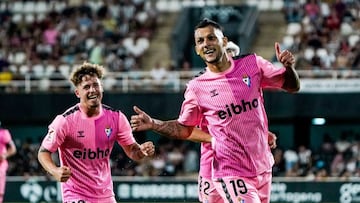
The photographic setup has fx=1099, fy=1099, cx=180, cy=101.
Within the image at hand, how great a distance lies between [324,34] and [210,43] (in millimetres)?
20179

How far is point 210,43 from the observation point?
9672mm

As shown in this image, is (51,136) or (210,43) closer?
(210,43)

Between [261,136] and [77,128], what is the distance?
78.5 inches

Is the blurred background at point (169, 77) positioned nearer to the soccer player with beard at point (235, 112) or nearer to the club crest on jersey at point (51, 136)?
the club crest on jersey at point (51, 136)

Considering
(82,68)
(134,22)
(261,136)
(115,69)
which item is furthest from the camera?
(134,22)

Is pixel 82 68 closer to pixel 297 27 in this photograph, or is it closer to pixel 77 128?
pixel 77 128

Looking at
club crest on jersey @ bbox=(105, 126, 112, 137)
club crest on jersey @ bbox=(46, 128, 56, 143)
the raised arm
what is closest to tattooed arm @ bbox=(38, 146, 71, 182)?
club crest on jersey @ bbox=(46, 128, 56, 143)

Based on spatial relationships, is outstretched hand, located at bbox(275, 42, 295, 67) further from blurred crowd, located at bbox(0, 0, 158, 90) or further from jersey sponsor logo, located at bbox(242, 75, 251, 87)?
blurred crowd, located at bbox(0, 0, 158, 90)

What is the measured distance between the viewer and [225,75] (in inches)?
391

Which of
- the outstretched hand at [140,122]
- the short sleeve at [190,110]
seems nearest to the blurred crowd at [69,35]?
the short sleeve at [190,110]

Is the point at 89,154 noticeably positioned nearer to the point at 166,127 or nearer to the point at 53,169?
the point at 53,169

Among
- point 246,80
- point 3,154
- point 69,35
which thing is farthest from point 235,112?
point 69,35

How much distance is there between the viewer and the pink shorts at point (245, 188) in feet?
32.2

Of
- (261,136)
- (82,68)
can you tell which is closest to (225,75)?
Answer: (261,136)
